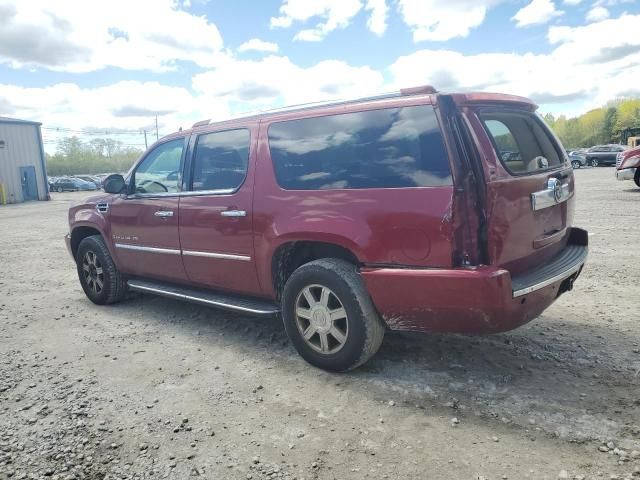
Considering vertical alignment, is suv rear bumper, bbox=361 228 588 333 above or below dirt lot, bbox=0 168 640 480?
above

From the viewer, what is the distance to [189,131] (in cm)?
461

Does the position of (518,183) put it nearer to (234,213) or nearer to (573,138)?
(234,213)

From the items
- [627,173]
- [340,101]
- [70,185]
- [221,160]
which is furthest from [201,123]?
[70,185]

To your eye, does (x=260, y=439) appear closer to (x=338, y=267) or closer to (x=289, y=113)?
(x=338, y=267)

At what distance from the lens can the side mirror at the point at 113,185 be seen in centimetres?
502

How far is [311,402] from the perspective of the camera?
315 cm

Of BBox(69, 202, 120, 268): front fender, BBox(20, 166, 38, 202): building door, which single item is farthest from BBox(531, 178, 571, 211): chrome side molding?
BBox(20, 166, 38, 202): building door

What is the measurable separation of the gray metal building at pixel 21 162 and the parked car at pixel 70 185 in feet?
36.5

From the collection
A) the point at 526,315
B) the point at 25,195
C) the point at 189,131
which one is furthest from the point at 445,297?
the point at 25,195

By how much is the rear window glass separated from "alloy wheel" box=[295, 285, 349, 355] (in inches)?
56.5

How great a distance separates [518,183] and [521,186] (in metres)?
0.03

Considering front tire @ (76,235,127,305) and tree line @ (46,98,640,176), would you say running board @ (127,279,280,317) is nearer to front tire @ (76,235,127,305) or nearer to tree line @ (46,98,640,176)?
front tire @ (76,235,127,305)

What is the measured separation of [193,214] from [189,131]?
862mm

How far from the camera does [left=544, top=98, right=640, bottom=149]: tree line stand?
74250 mm
